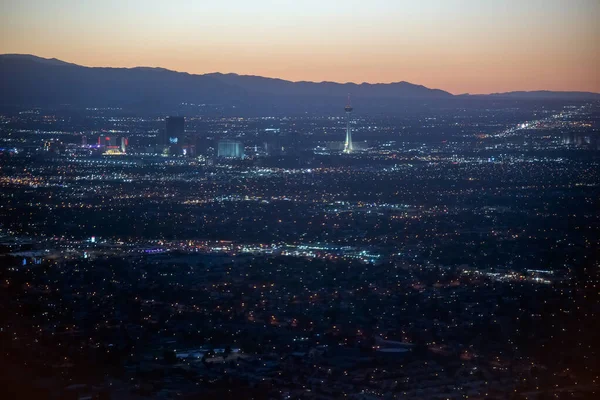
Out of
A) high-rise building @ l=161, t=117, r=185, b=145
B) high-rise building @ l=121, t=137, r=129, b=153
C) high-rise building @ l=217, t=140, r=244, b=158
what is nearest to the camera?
high-rise building @ l=217, t=140, r=244, b=158

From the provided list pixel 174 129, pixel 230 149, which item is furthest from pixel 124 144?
pixel 230 149

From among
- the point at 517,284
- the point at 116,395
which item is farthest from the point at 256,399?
the point at 517,284

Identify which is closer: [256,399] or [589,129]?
[256,399]

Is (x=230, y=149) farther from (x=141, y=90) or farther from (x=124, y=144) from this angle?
(x=141, y=90)

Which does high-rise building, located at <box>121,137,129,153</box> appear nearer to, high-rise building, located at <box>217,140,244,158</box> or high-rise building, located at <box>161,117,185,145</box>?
high-rise building, located at <box>161,117,185,145</box>

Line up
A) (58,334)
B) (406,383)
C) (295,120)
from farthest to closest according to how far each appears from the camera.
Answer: (295,120) < (58,334) < (406,383)

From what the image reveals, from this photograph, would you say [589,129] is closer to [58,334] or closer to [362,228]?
[362,228]

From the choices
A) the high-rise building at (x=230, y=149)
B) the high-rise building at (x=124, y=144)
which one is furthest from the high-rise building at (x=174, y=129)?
the high-rise building at (x=230, y=149)

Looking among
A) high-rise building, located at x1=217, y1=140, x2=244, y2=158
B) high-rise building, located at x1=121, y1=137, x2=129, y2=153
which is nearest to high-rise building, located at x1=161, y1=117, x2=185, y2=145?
high-rise building, located at x1=121, y1=137, x2=129, y2=153
